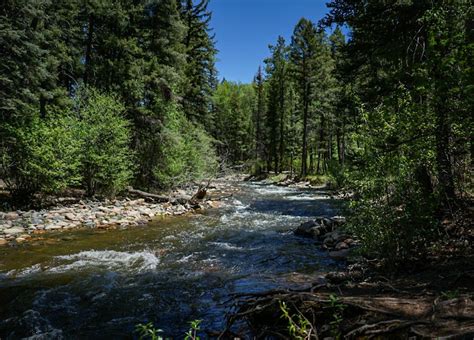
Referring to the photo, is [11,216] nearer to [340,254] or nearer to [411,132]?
[340,254]

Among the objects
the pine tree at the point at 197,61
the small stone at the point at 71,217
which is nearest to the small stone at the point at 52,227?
the small stone at the point at 71,217

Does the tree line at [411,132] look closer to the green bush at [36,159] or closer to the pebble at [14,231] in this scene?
the pebble at [14,231]

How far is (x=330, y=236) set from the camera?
10.1m

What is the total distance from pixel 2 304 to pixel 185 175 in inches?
597

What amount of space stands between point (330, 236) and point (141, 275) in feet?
18.8

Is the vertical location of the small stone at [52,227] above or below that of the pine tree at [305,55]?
below

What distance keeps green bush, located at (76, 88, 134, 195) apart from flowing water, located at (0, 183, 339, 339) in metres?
4.67

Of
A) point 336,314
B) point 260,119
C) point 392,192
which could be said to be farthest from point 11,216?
point 260,119

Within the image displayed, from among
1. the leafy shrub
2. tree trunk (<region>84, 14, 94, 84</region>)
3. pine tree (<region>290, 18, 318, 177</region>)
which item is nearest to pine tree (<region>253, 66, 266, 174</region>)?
pine tree (<region>290, 18, 318, 177</region>)

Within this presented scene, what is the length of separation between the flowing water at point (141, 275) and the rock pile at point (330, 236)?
0.37 meters

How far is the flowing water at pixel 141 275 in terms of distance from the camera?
5.36 meters

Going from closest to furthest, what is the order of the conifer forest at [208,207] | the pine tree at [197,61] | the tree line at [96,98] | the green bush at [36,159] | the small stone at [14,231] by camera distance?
the conifer forest at [208,207] → the small stone at [14,231] → the green bush at [36,159] → the tree line at [96,98] → the pine tree at [197,61]

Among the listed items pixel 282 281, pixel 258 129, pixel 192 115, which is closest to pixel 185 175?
pixel 192 115

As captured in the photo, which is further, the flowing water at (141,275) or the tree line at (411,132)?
the flowing water at (141,275)
